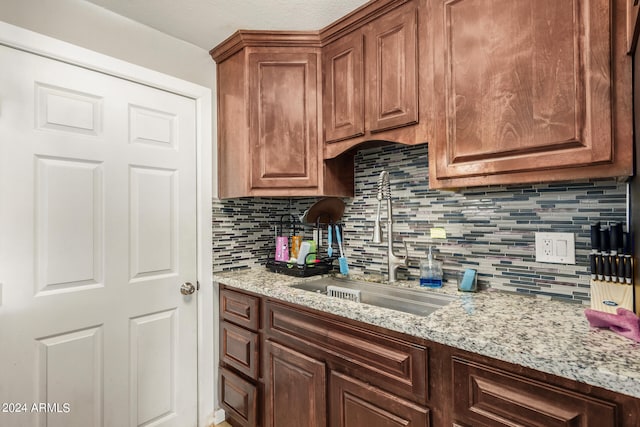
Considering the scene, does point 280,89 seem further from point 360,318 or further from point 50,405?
point 50,405

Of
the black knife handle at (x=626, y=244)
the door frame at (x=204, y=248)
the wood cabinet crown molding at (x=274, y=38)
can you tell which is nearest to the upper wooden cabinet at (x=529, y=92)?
the black knife handle at (x=626, y=244)

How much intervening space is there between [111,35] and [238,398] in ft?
6.63

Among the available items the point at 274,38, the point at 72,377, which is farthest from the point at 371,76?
the point at 72,377

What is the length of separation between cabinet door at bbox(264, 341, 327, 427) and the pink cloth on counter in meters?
0.93

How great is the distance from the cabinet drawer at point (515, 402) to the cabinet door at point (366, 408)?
0.52ft

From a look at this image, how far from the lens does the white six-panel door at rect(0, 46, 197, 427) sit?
135 cm

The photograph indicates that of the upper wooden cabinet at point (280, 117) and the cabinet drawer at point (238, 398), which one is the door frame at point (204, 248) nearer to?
the cabinet drawer at point (238, 398)

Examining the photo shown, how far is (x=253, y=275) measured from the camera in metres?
1.93

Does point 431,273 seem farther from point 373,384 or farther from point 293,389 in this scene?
point 293,389

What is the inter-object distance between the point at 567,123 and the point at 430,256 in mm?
817

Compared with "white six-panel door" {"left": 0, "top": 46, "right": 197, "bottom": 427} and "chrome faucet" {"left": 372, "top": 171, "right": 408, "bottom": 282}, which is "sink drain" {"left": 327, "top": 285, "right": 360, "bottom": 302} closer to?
"chrome faucet" {"left": 372, "top": 171, "right": 408, "bottom": 282}

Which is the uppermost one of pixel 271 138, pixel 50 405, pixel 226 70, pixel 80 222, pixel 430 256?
pixel 226 70

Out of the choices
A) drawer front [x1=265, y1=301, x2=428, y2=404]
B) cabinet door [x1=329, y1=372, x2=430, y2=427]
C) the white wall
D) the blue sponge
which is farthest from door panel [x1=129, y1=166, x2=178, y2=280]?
the blue sponge

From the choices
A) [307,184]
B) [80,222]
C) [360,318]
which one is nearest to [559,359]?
[360,318]
